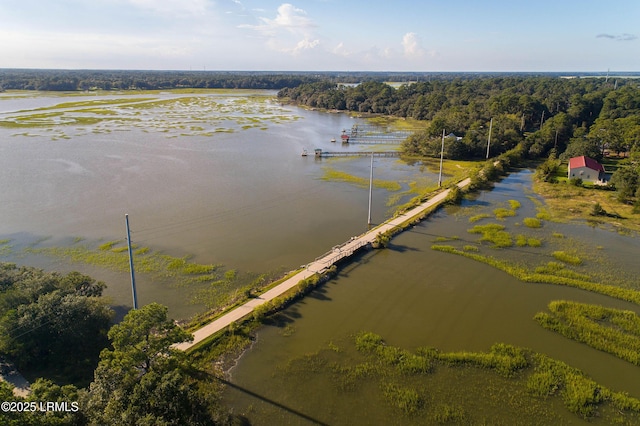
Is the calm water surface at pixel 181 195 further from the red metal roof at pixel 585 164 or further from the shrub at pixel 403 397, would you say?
the red metal roof at pixel 585 164

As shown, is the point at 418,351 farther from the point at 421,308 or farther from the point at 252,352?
the point at 252,352

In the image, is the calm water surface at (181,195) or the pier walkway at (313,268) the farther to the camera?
the calm water surface at (181,195)

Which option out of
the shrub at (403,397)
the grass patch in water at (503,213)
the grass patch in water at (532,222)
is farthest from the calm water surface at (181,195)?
the grass patch in water at (532,222)

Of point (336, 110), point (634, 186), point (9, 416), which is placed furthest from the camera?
point (336, 110)

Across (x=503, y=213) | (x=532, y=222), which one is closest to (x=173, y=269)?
(x=503, y=213)

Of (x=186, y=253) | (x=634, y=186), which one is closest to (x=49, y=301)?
(x=186, y=253)

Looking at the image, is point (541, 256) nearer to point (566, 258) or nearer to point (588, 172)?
point (566, 258)
